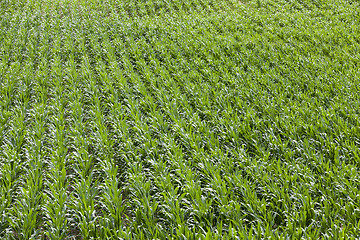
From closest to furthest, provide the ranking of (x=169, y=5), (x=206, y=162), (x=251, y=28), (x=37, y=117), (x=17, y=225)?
1. (x=17, y=225)
2. (x=206, y=162)
3. (x=37, y=117)
4. (x=251, y=28)
5. (x=169, y=5)

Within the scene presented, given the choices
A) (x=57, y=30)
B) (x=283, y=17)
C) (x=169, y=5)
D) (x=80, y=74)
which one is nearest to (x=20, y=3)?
(x=57, y=30)

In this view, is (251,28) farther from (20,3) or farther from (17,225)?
(20,3)

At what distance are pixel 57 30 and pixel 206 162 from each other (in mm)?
7238

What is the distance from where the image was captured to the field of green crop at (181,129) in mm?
3236

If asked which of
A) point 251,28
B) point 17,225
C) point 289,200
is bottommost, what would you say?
point 17,225

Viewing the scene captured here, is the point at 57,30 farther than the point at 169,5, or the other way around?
the point at 169,5

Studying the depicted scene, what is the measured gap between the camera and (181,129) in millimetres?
4484

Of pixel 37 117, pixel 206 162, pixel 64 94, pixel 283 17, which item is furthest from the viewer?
pixel 283 17

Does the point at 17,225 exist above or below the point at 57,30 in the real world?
below

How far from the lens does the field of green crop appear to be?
324 cm

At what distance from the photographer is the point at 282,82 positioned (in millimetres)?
5699

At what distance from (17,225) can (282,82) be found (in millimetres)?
4931

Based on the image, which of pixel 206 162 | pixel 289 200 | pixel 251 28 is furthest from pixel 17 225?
pixel 251 28

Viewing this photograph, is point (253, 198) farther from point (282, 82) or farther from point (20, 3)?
point (20, 3)
